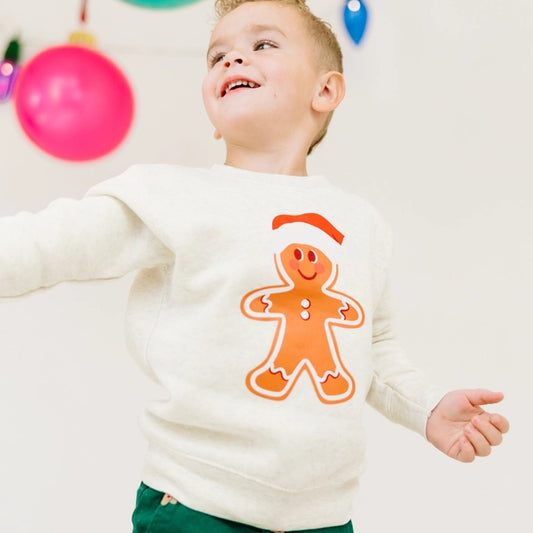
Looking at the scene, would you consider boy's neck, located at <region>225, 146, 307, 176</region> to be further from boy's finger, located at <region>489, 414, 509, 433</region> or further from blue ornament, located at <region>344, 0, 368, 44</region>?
blue ornament, located at <region>344, 0, 368, 44</region>

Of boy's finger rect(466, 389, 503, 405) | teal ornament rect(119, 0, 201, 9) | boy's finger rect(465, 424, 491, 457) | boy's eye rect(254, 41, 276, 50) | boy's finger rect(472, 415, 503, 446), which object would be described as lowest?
boy's finger rect(465, 424, 491, 457)

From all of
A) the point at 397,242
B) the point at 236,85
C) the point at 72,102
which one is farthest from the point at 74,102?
the point at 397,242

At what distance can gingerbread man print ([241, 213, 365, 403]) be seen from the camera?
766 mm

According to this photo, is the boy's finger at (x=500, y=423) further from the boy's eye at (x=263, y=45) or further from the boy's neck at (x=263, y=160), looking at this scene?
the boy's eye at (x=263, y=45)

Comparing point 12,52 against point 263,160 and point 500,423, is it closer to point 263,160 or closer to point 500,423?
point 263,160

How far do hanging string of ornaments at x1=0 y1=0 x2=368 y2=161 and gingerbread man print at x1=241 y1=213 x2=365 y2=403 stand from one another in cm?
26

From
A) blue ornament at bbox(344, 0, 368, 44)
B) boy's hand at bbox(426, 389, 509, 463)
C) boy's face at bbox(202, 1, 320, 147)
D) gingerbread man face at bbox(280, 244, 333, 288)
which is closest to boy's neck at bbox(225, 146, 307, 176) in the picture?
boy's face at bbox(202, 1, 320, 147)

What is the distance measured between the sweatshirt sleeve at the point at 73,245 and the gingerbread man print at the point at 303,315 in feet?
0.39

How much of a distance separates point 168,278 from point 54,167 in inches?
26.8

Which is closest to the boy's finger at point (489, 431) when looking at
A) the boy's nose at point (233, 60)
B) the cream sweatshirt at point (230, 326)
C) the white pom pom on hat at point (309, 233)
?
the cream sweatshirt at point (230, 326)

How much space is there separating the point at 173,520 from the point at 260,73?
0.49m

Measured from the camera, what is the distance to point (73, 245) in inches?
28.9

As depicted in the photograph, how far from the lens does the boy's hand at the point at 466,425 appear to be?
0.82 meters

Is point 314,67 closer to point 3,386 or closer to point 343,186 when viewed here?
point 343,186
